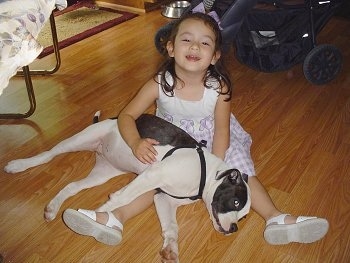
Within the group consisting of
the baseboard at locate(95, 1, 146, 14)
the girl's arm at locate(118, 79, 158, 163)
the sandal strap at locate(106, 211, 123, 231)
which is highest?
the girl's arm at locate(118, 79, 158, 163)

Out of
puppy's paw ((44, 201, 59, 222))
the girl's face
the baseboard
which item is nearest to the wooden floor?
puppy's paw ((44, 201, 59, 222))

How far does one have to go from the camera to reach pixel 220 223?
3.60ft

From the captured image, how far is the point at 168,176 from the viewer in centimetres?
116

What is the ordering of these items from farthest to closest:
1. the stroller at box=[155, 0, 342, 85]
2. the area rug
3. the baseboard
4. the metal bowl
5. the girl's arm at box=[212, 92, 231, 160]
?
the baseboard
the metal bowl
the area rug
the stroller at box=[155, 0, 342, 85]
the girl's arm at box=[212, 92, 231, 160]

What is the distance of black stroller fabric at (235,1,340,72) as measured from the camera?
2027 mm

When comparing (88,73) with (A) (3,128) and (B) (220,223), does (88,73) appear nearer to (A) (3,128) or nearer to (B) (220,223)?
(A) (3,128)

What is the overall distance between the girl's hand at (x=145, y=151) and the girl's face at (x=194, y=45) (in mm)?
315

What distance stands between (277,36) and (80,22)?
1831 millimetres

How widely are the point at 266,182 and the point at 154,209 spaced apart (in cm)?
50

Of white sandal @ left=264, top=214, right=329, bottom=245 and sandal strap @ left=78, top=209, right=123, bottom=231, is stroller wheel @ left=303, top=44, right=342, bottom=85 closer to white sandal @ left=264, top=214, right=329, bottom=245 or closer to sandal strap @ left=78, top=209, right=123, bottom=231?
white sandal @ left=264, top=214, right=329, bottom=245

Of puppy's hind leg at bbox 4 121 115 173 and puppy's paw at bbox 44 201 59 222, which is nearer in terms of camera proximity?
puppy's paw at bbox 44 201 59 222

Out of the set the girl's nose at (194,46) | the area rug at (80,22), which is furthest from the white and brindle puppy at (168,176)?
the area rug at (80,22)

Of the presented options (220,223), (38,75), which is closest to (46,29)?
(38,75)

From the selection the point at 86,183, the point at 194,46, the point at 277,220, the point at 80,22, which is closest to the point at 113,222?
the point at 86,183
